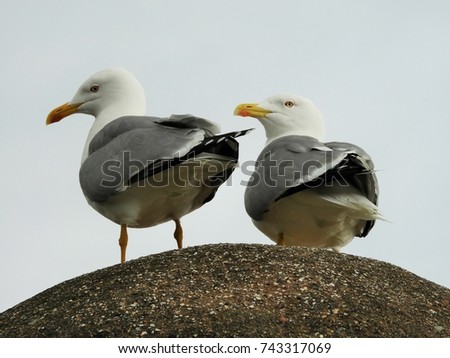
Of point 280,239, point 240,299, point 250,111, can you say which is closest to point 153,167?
point 280,239

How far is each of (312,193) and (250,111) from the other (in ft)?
6.89

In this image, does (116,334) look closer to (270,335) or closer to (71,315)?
Result: (71,315)

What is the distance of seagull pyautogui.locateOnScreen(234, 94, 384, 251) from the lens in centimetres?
1061

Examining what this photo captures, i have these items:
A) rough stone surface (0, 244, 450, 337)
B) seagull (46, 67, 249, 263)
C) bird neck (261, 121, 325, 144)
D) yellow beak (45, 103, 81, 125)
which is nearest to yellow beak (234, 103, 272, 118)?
bird neck (261, 121, 325, 144)

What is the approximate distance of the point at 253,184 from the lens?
1119cm

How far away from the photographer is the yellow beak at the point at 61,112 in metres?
12.7

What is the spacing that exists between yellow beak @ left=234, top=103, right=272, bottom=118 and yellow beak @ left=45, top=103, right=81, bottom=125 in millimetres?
1975

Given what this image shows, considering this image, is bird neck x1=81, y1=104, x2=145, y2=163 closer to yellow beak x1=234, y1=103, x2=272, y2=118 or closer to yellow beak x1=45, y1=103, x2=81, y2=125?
yellow beak x1=45, y1=103, x2=81, y2=125

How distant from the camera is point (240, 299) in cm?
890

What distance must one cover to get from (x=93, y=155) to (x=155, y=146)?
1.09 meters

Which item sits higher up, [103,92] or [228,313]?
[103,92]
